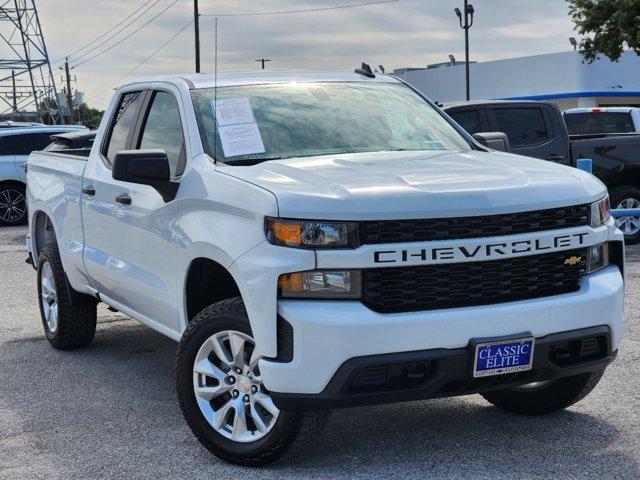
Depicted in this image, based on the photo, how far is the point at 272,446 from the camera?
4.73 m

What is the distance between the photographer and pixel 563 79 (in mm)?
49531

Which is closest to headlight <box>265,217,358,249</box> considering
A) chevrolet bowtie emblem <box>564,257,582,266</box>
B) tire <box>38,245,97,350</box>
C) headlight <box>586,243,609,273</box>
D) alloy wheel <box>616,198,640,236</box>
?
chevrolet bowtie emblem <box>564,257,582,266</box>

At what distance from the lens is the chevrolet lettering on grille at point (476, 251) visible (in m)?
4.39

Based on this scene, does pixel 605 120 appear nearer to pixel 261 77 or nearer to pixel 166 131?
pixel 261 77

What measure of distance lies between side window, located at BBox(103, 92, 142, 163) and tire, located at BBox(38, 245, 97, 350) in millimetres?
1219

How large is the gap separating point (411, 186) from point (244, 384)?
3.90ft

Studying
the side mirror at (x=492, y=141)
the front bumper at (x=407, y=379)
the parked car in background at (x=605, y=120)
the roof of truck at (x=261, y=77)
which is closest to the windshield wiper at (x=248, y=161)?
the roof of truck at (x=261, y=77)

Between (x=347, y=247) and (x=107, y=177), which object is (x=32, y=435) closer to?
(x=107, y=177)

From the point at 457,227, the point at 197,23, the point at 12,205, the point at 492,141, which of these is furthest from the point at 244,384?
the point at 197,23

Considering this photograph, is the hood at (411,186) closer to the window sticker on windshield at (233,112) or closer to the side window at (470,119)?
the window sticker on windshield at (233,112)

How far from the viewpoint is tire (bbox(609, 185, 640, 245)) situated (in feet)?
44.0

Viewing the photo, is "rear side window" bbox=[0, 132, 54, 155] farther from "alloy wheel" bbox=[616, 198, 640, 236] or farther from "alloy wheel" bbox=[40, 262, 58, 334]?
"alloy wheel" bbox=[40, 262, 58, 334]

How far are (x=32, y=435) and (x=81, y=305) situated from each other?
6.98 feet

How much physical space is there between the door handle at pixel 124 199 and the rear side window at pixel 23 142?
47.0 feet
